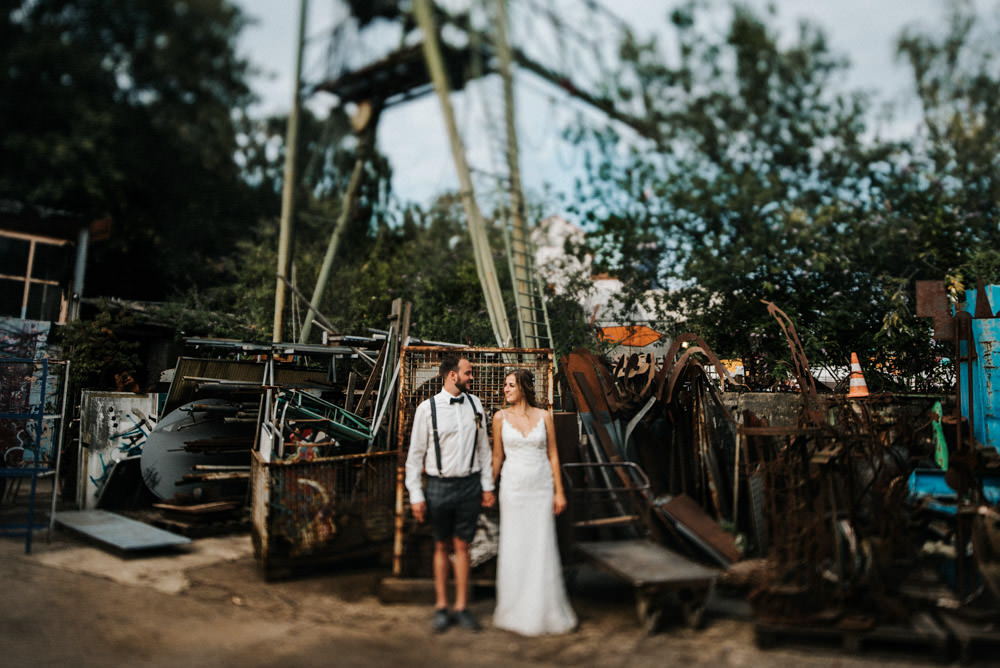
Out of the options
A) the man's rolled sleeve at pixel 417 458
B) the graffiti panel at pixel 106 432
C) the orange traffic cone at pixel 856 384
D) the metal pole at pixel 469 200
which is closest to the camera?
the man's rolled sleeve at pixel 417 458

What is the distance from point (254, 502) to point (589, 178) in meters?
10.8

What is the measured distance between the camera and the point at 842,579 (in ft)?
16.0

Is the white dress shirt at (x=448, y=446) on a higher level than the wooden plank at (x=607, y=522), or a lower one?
higher

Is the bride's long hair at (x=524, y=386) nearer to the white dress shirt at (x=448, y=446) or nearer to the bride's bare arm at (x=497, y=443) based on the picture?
the bride's bare arm at (x=497, y=443)

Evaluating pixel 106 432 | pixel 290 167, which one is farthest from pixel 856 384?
pixel 290 167

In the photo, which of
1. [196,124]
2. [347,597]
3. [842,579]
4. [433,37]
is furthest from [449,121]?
[196,124]

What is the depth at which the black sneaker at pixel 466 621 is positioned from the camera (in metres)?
4.90

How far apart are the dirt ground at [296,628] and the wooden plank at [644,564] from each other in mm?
357

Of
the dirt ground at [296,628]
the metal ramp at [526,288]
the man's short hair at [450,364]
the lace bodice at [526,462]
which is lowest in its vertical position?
the dirt ground at [296,628]

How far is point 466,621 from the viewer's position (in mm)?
4934

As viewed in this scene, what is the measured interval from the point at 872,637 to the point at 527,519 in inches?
87.4

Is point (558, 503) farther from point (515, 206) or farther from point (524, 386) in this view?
point (515, 206)

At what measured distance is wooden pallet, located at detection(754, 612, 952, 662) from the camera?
4375 millimetres

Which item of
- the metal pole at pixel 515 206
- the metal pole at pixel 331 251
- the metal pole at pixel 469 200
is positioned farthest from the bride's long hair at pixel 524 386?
the metal pole at pixel 331 251
